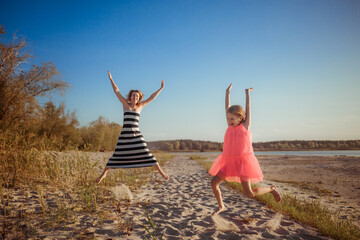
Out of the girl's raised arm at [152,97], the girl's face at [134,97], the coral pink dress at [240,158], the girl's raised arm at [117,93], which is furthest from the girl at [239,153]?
the girl's raised arm at [117,93]

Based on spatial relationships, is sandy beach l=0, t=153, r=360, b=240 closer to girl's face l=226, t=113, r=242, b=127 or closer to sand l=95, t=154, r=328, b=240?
sand l=95, t=154, r=328, b=240

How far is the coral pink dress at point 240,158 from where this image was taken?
3188mm

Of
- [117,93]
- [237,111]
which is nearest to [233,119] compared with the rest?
[237,111]

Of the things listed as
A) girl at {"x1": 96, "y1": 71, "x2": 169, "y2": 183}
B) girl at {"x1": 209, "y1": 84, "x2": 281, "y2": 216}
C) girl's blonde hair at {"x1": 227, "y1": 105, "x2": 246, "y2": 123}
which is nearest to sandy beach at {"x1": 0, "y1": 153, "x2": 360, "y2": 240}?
girl at {"x1": 209, "y1": 84, "x2": 281, "y2": 216}

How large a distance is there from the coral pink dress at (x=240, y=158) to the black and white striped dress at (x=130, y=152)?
53.9 inches

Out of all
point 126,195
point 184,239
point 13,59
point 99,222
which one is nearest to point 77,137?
point 13,59

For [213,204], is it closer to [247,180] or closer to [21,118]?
[247,180]

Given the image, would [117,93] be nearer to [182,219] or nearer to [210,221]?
[182,219]

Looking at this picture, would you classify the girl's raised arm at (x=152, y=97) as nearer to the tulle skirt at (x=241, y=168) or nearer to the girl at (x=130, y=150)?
the girl at (x=130, y=150)

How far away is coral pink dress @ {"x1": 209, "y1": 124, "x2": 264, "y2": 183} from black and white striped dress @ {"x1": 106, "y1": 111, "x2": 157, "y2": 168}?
4.49 feet

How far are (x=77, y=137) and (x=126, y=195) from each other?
14.2 m

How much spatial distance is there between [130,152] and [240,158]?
75.0 inches

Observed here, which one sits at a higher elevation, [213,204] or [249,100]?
[249,100]

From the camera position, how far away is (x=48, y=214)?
3799 mm
